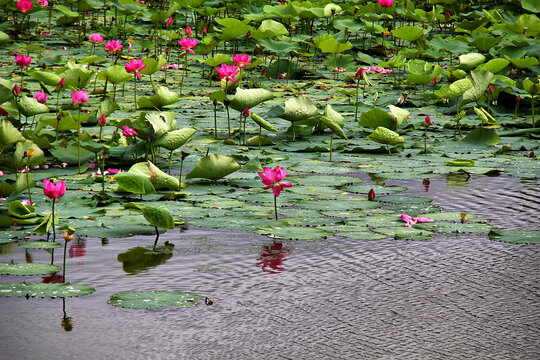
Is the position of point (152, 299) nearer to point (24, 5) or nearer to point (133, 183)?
point (133, 183)

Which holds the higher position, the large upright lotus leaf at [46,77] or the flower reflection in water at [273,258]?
the large upright lotus leaf at [46,77]

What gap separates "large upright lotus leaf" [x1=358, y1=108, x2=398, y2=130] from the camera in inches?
179

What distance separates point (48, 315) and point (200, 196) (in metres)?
1.44

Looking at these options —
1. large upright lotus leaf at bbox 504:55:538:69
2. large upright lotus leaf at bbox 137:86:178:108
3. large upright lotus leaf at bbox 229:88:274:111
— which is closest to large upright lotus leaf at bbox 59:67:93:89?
large upright lotus leaf at bbox 137:86:178:108

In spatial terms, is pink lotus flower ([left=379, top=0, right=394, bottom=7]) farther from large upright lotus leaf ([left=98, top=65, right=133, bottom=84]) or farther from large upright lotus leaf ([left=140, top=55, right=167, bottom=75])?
large upright lotus leaf ([left=98, top=65, right=133, bottom=84])

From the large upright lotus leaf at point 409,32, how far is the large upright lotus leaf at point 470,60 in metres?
1.18

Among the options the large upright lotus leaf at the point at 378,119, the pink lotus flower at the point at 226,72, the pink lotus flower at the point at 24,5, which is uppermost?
the pink lotus flower at the point at 24,5

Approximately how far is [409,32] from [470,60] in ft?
4.46

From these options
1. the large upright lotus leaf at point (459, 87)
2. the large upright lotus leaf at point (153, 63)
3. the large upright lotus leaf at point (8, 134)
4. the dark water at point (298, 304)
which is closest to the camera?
the dark water at point (298, 304)

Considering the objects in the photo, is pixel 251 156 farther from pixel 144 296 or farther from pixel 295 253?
pixel 144 296

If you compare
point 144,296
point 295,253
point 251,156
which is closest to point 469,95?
point 251,156

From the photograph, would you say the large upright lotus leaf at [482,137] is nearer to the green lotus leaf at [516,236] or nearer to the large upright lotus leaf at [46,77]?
the green lotus leaf at [516,236]

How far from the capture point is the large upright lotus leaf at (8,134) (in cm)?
323

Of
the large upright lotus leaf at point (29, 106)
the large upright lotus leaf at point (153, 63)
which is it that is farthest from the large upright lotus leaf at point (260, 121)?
the large upright lotus leaf at point (153, 63)
